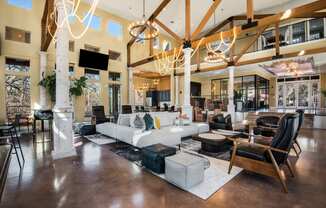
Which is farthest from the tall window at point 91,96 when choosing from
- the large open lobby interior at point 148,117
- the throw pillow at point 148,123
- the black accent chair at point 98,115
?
the throw pillow at point 148,123

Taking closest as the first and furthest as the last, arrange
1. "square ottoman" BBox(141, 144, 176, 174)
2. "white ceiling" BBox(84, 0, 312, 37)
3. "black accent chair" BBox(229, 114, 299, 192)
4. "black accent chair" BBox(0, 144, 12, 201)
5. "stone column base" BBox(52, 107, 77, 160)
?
1. "black accent chair" BBox(0, 144, 12, 201)
2. "black accent chair" BBox(229, 114, 299, 192)
3. "square ottoman" BBox(141, 144, 176, 174)
4. "stone column base" BBox(52, 107, 77, 160)
5. "white ceiling" BBox(84, 0, 312, 37)

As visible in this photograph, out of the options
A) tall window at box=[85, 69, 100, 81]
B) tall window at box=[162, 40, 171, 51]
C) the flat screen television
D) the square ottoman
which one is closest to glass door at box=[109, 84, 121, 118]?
tall window at box=[85, 69, 100, 81]

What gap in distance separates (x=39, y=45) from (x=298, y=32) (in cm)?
1271

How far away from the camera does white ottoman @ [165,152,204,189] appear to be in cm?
233

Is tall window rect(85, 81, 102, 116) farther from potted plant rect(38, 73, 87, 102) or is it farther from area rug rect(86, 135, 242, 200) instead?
area rug rect(86, 135, 242, 200)

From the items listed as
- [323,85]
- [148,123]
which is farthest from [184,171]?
[323,85]

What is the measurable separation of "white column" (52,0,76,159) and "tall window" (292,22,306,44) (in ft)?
35.0

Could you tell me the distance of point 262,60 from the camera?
8258mm

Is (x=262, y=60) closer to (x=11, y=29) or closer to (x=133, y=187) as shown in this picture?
(x=133, y=187)

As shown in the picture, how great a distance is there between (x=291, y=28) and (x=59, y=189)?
476 inches

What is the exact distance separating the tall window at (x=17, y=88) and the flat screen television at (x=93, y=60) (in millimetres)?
2138

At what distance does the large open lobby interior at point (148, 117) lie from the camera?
234cm

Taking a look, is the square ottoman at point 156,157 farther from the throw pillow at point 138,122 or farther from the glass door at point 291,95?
the glass door at point 291,95

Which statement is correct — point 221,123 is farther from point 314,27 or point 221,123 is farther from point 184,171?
point 314,27
